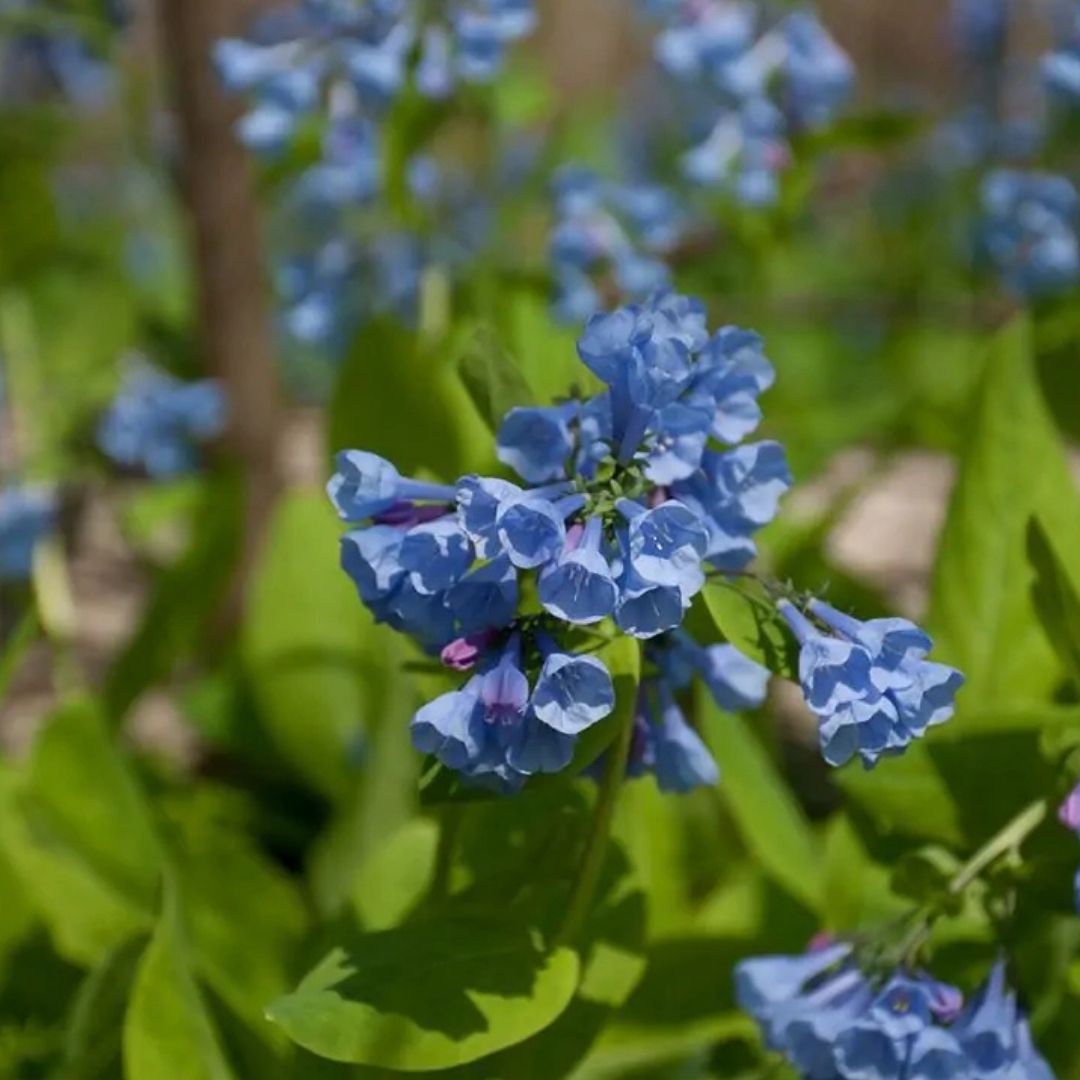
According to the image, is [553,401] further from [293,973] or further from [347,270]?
[347,270]

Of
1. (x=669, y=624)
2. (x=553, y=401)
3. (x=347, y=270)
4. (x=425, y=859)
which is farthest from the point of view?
(x=347, y=270)

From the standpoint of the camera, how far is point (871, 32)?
6406mm

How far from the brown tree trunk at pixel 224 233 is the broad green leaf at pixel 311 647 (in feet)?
1.12

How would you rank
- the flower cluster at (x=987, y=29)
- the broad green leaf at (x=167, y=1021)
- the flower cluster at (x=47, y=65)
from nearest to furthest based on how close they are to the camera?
the broad green leaf at (x=167, y=1021)
the flower cluster at (x=47, y=65)
the flower cluster at (x=987, y=29)

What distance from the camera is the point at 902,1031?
2.67 ft

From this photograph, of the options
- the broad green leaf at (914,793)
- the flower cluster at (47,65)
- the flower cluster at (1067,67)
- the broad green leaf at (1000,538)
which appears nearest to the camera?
the broad green leaf at (914,793)

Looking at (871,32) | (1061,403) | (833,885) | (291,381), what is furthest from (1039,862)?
(871,32)

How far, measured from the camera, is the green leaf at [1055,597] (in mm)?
886

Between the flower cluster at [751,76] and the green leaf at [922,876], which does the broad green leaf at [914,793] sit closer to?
the green leaf at [922,876]

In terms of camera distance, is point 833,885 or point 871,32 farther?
point 871,32

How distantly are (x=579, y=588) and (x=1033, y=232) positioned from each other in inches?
46.9

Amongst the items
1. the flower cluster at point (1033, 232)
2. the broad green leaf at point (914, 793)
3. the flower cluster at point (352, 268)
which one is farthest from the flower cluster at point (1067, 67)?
the broad green leaf at point (914, 793)

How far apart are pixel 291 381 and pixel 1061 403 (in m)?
2.41

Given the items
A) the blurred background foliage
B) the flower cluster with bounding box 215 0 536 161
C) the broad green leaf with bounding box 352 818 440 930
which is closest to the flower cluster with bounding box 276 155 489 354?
the blurred background foliage
